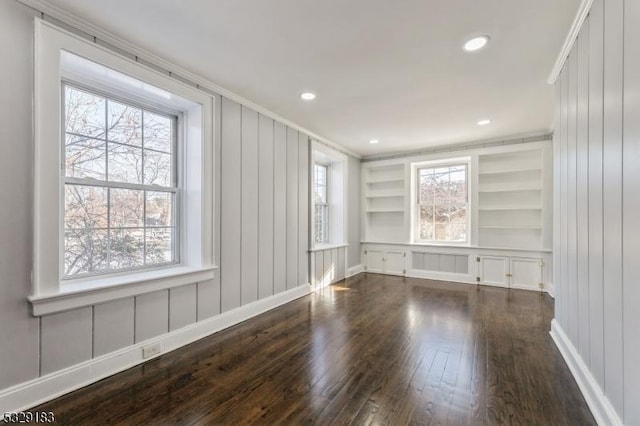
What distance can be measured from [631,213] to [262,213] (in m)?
3.20

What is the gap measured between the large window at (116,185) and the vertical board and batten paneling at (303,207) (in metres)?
1.86

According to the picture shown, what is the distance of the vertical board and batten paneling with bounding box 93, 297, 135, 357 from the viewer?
214 centimetres

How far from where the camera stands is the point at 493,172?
5.05 meters

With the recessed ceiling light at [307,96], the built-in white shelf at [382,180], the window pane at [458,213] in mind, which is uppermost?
the recessed ceiling light at [307,96]

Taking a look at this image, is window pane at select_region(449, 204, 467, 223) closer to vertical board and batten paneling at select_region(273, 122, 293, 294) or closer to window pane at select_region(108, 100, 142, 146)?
vertical board and batten paneling at select_region(273, 122, 293, 294)

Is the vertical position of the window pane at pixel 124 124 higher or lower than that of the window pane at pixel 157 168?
higher

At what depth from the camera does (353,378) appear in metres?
2.15

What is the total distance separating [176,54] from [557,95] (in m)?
3.45

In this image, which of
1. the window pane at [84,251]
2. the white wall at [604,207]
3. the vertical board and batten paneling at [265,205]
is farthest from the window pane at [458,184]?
the window pane at [84,251]

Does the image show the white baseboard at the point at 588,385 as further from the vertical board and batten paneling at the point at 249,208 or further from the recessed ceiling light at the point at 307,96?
the recessed ceiling light at the point at 307,96

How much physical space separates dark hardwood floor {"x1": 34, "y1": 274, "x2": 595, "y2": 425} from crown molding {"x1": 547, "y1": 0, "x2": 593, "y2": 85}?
250 centimetres

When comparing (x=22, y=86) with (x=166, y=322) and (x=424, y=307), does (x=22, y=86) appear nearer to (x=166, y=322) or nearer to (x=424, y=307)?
(x=166, y=322)

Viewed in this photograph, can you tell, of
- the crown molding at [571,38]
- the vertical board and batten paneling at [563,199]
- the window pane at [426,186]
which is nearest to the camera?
the crown molding at [571,38]

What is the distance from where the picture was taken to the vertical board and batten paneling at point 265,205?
12.0 ft
